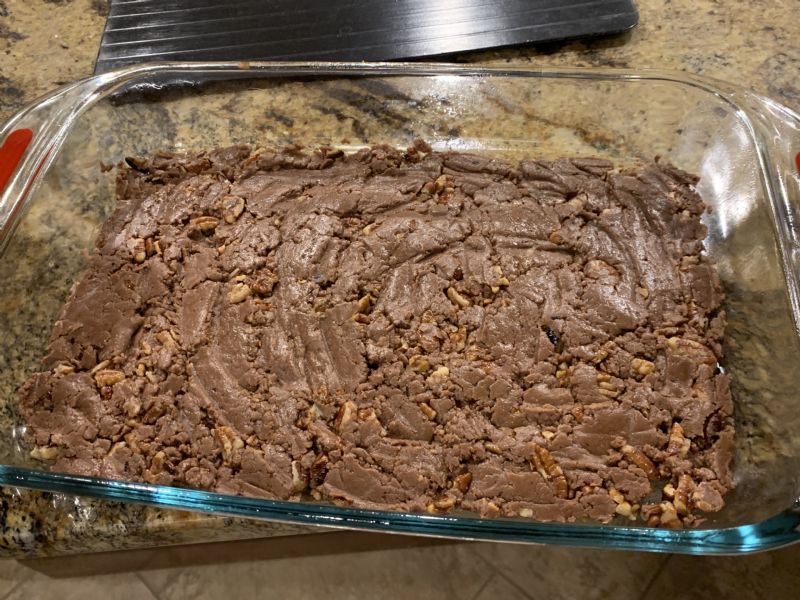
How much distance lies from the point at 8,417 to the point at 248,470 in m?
0.49

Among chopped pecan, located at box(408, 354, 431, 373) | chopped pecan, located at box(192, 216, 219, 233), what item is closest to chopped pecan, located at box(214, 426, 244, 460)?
chopped pecan, located at box(408, 354, 431, 373)

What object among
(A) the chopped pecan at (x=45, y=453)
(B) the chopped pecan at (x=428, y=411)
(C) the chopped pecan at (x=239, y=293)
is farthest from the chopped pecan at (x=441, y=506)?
(A) the chopped pecan at (x=45, y=453)

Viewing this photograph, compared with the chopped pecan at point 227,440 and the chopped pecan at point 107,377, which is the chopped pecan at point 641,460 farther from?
the chopped pecan at point 107,377

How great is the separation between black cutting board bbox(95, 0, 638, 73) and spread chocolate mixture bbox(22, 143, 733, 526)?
338mm

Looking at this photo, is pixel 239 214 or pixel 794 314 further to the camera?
pixel 239 214

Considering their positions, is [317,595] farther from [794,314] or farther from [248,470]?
[794,314]

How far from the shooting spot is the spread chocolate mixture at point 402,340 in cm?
109

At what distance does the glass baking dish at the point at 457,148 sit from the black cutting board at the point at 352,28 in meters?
0.14

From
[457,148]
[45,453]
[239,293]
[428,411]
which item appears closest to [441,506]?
[428,411]

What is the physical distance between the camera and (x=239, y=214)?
138 centimetres

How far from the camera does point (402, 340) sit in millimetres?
1212

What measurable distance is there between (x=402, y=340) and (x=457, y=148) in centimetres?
57

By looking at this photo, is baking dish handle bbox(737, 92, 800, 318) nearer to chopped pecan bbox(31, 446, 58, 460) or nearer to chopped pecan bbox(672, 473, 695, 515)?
chopped pecan bbox(672, 473, 695, 515)

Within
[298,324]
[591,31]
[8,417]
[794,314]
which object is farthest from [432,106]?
[8,417]
